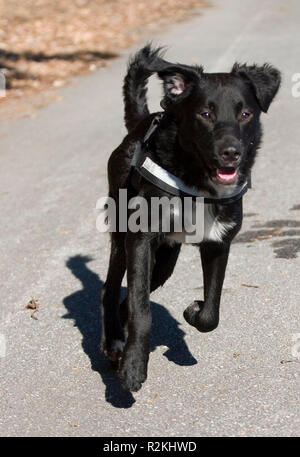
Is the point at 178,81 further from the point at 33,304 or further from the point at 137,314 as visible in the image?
the point at 33,304

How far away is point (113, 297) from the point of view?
5176 mm

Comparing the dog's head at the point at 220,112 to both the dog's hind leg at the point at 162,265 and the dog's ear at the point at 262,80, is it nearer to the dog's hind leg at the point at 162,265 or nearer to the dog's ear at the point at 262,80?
the dog's ear at the point at 262,80

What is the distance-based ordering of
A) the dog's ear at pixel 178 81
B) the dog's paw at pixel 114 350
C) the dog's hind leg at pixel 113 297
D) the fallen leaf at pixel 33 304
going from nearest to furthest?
the dog's ear at pixel 178 81
the dog's paw at pixel 114 350
the dog's hind leg at pixel 113 297
the fallen leaf at pixel 33 304

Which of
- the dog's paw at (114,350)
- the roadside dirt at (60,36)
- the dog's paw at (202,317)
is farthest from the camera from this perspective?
the roadside dirt at (60,36)

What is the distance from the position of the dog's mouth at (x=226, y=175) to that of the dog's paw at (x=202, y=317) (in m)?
0.73

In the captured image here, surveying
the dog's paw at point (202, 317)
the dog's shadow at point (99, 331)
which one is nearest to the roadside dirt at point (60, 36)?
the dog's shadow at point (99, 331)

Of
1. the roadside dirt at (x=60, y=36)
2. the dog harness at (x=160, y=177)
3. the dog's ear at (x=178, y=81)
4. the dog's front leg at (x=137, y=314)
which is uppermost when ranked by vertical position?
the dog's ear at (x=178, y=81)

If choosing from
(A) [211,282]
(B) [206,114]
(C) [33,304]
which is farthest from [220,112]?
(C) [33,304]

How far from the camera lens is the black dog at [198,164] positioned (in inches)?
174

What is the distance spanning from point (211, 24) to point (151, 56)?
1401cm

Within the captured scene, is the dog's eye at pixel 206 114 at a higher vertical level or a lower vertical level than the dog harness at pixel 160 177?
higher

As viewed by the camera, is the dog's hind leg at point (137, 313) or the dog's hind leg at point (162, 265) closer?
the dog's hind leg at point (137, 313)

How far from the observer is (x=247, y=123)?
457 cm

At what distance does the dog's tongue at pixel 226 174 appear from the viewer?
4.47 meters
